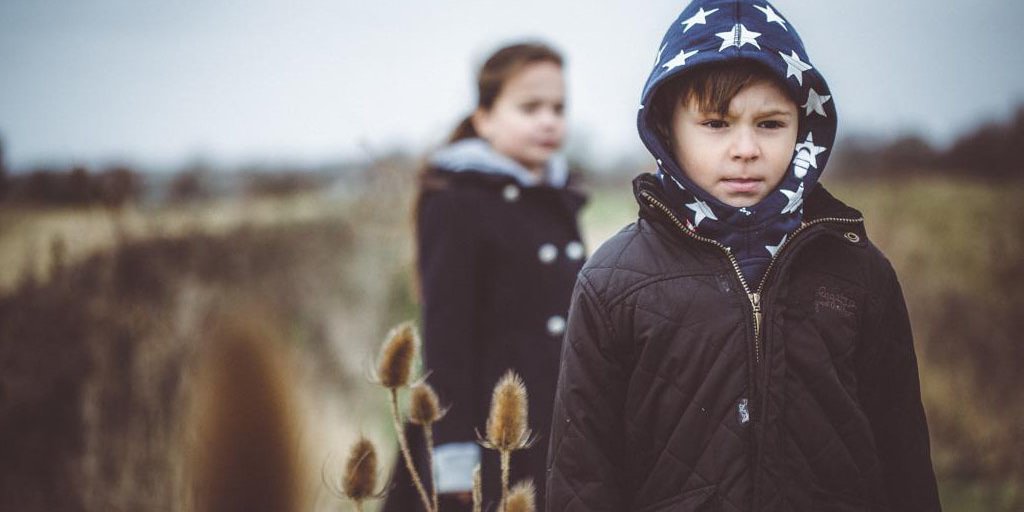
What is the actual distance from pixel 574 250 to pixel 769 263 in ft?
4.05

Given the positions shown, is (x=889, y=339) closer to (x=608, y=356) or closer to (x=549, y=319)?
(x=608, y=356)

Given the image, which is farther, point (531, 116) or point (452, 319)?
point (531, 116)

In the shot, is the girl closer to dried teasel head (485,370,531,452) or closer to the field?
the field

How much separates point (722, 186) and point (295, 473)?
123cm

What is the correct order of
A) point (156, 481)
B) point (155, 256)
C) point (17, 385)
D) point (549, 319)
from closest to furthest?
point (549, 319)
point (17, 385)
point (156, 481)
point (155, 256)

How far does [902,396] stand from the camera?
164cm

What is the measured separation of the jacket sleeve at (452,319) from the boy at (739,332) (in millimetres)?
921

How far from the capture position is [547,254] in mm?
2742

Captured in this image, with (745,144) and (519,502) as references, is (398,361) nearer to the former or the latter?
(519,502)

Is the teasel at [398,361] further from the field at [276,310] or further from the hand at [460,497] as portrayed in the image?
the field at [276,310]

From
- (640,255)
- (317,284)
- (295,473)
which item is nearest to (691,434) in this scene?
(640,255)

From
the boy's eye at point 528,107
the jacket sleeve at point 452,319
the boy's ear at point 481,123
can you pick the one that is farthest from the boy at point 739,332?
the boy's ear at point 481,123

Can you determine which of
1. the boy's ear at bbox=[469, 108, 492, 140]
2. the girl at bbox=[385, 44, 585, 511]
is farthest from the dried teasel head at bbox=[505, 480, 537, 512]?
the boy's ear at bbox=[469, 108, 492, 140]

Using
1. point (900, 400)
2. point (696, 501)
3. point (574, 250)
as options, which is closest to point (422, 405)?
point (696, 501)
